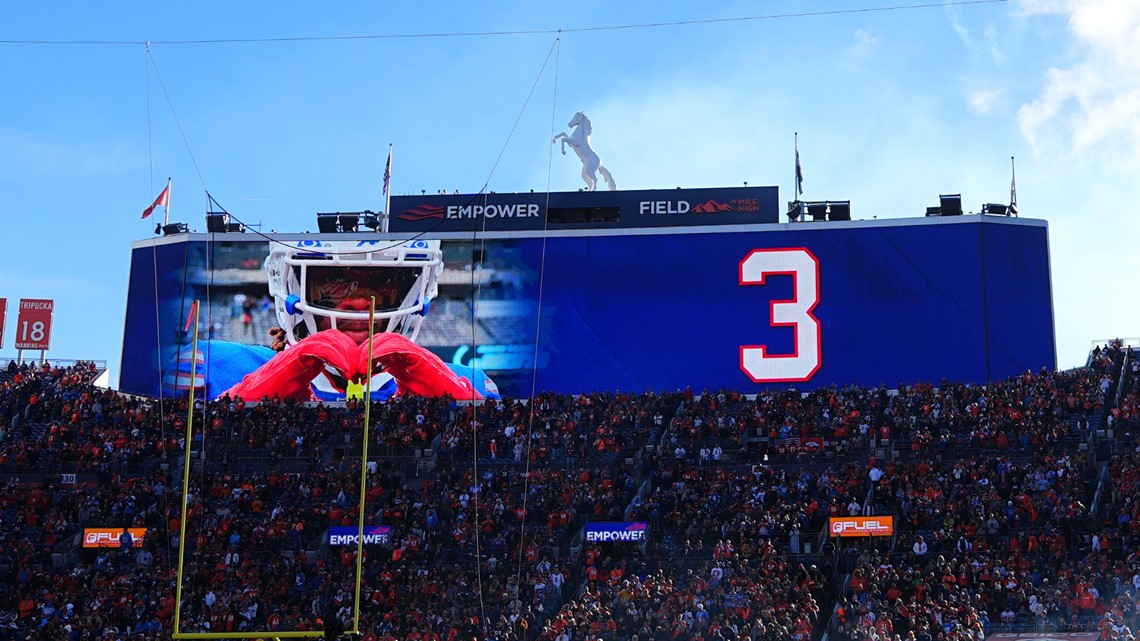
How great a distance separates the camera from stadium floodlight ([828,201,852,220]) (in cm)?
4106

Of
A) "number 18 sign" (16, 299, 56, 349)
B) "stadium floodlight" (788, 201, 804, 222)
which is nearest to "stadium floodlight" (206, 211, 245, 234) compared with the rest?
"number 18 sign" (16, 299, 56, 349)

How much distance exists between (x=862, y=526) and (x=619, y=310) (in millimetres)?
11420

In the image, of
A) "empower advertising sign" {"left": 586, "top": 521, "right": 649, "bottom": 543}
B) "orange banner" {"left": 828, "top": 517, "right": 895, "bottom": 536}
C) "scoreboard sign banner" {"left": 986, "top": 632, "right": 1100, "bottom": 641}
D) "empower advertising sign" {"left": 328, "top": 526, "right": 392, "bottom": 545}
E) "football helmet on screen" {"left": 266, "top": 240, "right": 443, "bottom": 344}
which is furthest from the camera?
"football helmet on screen" {"left": 266, "top": 240, "right": 443, "bottom": 344}

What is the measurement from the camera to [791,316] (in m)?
40.2

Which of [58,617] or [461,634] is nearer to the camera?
[461,634]

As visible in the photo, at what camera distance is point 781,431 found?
120 ft

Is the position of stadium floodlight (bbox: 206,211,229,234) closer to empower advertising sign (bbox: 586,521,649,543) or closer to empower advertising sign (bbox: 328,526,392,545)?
empower advertising sign (bbox: 328,526,392,545)

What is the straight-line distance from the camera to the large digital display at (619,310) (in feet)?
130

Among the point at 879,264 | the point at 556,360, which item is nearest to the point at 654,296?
the point at 556,360

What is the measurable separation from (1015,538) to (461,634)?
1103cm

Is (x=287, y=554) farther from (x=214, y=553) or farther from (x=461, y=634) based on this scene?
(x=461, y=634)

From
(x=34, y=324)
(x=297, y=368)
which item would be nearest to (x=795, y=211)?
(x=297, y=368)

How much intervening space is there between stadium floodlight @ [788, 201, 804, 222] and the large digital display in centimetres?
78

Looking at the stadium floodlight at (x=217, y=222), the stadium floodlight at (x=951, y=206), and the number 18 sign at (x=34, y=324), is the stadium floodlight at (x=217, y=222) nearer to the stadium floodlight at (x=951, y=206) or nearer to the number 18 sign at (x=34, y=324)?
the number 18 sign at (x=34, y=324)
